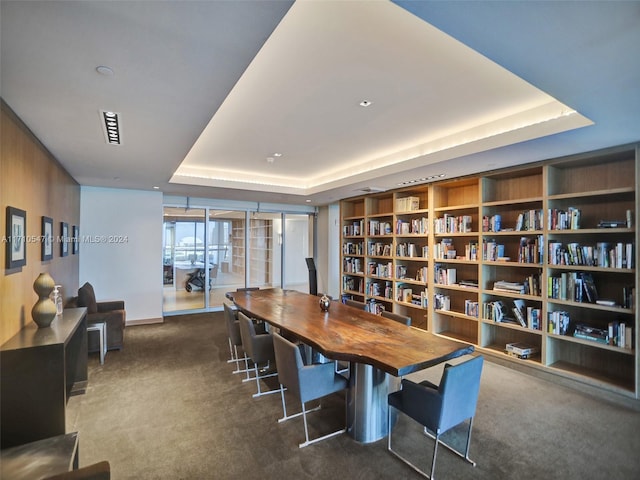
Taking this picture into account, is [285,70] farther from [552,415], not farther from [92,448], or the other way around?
[552,415]

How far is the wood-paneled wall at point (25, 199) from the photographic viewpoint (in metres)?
2.29

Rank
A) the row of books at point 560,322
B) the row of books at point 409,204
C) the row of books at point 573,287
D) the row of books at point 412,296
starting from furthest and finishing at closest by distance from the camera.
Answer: the row of books at point 409,204 < the row of books at point 412,296 < the row of books at point 560,322 < the row of books at point 573,287

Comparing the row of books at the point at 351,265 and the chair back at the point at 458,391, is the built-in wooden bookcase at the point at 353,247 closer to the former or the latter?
the row of books at the point at 351,265

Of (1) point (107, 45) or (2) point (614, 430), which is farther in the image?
(2) point (614, 430)

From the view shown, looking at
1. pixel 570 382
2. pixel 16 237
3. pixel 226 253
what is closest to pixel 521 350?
pixel 570 382

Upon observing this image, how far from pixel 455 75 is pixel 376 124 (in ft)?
3.62

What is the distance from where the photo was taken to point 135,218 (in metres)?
6.01

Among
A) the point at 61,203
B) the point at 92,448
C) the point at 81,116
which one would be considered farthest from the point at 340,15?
the point at 61,203

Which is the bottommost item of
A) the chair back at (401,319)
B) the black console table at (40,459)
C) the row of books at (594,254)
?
the black console table at (40,459)

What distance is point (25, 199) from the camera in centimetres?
272

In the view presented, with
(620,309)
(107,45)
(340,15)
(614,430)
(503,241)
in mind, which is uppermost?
(340,15)

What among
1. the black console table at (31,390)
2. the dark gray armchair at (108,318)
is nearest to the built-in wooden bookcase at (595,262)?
the black console table at (31,390)

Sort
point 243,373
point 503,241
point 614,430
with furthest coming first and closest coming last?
point 503,241
point 243,373
point 614,430

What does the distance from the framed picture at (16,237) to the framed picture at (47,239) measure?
0.56 meters
